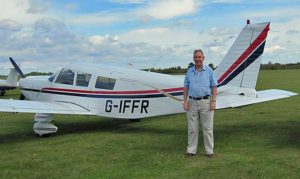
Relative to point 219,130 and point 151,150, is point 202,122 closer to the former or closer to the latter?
point 151,150

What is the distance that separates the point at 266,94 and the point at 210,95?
3.11 meters

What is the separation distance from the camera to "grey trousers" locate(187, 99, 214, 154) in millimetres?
7223

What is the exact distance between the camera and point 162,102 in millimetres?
10117

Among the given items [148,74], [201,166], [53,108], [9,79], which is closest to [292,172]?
[201,166]

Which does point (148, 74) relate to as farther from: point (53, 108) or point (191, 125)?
point (191, 125)

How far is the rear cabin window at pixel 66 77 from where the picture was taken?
38.7ft

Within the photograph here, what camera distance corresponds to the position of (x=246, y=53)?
9656 millimetres

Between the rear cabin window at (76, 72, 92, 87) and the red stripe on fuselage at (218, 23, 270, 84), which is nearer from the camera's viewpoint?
the red stripe on fuselage at (218, 23, 270, 84)

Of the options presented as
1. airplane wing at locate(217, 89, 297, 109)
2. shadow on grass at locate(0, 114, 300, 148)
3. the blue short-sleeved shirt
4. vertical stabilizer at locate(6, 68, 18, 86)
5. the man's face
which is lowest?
vertical stabilizer at locate(6, 68, 18, 86)

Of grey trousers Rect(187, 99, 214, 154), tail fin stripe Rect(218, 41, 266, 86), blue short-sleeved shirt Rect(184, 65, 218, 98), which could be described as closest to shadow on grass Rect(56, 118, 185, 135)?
tail fin stripe Rect(218, 41, 266, 86)

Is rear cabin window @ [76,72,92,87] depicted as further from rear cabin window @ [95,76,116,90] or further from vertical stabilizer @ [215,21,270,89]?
vertical stabilizer @ [215,21,270,89]

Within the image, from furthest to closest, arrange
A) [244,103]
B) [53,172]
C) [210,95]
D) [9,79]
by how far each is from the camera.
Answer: [9,79]
[244,103]
[210,95]
[53,172]

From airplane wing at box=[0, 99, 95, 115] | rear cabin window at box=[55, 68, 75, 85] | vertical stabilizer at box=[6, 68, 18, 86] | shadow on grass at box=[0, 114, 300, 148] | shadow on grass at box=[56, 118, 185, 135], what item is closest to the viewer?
shadow on grass at box=[0, 114, 300, 148]

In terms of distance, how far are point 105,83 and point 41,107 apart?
1.76m
